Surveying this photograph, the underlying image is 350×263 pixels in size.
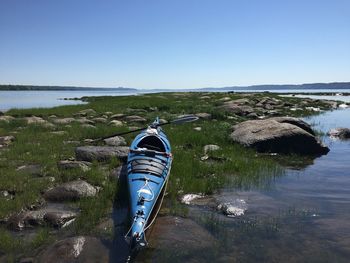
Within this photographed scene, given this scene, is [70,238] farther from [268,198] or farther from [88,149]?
[88,149]

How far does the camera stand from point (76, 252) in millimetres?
7105

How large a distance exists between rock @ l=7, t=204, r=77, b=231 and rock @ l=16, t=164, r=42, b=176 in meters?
3.50

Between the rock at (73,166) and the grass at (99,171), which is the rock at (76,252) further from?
the rock at (73,166)

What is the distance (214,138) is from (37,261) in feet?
45.8

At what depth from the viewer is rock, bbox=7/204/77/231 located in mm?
8461

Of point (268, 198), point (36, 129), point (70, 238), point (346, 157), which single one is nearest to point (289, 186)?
point (268, 198)

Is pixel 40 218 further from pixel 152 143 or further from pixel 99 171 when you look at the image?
pixel 152 143

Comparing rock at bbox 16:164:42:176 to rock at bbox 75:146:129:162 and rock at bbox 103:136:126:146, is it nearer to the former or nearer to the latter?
rock at bbox 75:146:129:162

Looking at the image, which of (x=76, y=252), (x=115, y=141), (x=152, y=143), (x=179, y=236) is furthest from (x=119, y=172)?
(x=115, y=141)

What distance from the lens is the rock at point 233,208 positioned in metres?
9.62

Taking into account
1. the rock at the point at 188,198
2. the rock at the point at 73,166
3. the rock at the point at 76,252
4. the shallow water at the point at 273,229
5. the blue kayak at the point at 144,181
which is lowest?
the shallow water at the point at 273,229

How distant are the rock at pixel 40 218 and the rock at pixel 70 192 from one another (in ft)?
3.36

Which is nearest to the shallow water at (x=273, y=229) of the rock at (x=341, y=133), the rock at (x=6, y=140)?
the rock at (x=341, y=133)

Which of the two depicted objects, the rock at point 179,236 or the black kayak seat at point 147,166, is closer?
the rock at point 179,236
